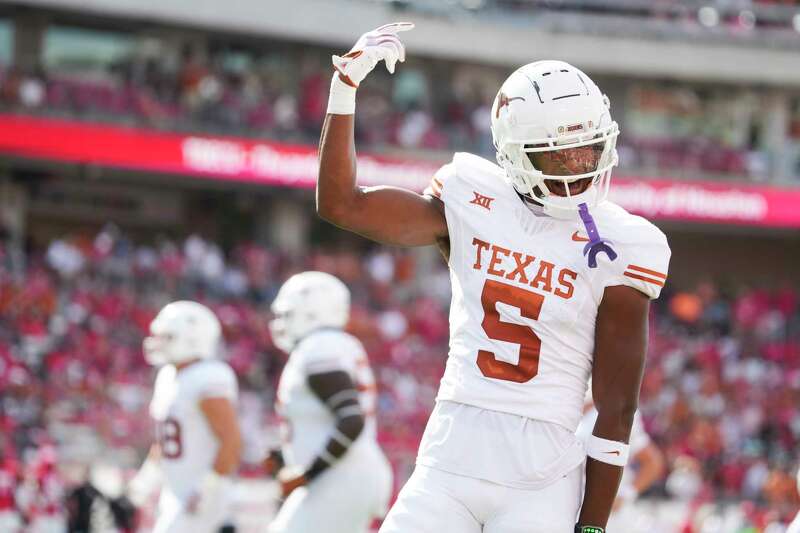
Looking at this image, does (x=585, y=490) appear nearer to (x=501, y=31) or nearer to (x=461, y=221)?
(x=461, y=221)

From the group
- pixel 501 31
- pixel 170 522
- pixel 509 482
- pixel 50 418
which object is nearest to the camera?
pixel 509 482

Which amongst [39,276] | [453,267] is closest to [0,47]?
[39,276]

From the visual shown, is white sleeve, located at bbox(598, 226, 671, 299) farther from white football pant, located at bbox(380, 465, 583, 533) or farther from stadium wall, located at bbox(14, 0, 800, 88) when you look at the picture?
stadium wall, located at bbox(14, 0, 800, 88)

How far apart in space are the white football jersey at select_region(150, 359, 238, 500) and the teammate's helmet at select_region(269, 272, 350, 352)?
38 centimetres

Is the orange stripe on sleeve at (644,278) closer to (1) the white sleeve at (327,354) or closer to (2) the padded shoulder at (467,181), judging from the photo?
(2) the padded shoulder at (467,181)

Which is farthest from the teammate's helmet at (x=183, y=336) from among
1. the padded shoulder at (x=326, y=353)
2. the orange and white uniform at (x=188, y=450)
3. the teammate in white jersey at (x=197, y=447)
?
the padded shoulder at (x=326, y=353)

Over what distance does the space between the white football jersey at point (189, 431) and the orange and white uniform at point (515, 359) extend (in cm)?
290

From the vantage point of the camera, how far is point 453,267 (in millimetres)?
3715

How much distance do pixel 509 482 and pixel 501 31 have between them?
22.0m

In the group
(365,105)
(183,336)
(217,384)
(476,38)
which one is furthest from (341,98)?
(476,38)

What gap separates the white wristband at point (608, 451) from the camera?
360 centimetres

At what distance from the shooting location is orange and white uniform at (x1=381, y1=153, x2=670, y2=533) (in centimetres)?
354

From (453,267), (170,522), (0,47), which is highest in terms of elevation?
(0,47)

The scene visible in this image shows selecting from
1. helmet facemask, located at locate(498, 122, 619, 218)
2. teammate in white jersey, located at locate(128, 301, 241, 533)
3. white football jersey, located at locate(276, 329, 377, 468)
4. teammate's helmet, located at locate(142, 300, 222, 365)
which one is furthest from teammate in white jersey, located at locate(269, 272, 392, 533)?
helmet facemask, located at locate(498, 122, 619, 218)
